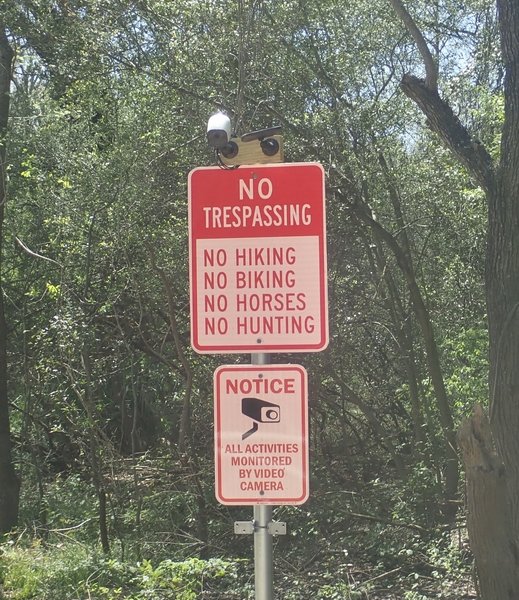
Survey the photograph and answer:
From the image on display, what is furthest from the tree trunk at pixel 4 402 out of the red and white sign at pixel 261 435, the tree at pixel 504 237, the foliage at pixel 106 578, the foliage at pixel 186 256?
the red and white sign at pixel 261 435

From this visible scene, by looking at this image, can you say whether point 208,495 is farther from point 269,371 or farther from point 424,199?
point 269,371

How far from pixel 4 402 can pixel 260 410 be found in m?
7.30

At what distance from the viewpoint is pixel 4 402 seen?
897 centimetres

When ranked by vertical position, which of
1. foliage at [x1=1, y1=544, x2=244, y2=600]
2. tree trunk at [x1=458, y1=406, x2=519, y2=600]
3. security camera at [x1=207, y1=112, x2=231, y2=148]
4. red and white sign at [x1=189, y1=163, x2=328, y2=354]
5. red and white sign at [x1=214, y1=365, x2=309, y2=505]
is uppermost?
security camera at [x1=207, y1=112, x2=231, y2=148]

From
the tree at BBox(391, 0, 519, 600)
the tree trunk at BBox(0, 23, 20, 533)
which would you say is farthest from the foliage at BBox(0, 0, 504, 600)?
the tree at BBox(391, 0, 519, 600)

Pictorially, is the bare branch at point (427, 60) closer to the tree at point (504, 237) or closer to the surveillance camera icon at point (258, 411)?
the tree at point (504, 237)

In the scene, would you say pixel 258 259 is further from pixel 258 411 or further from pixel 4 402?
pixel 4 402

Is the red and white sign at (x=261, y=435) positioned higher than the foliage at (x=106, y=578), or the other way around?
the red and white sign at (x=261, y=435)

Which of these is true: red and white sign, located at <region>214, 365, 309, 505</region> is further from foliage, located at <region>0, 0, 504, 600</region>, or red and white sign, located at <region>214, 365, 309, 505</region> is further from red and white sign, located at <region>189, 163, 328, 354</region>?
foliage, located at <region>0, 0, 504, 600</region>

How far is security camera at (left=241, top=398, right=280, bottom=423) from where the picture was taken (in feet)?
7.91

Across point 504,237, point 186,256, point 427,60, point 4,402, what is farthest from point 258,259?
point 4,402

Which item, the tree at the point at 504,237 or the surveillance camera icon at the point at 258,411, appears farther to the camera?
the tree at the point at 504,237

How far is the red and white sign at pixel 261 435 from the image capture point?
2.38 m

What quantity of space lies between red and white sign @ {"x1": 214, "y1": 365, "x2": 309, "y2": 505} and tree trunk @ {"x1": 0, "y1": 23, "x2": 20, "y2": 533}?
6.88 meters
